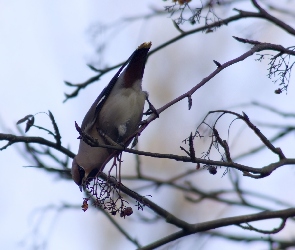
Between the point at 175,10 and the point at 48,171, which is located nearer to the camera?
the point at 175,10

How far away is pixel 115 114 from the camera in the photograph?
473 cm

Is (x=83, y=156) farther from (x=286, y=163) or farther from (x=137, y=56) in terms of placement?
(x=286, y=163)

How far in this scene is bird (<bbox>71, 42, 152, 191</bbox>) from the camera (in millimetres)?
4641

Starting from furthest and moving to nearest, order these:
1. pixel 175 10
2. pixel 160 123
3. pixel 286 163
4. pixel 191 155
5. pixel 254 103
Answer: pixel 160 123, pixel 254 103, pixel 175 10, pixel 286 163, pixel 191 155

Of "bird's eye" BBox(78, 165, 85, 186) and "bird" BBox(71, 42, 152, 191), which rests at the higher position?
"bird" BBox(71, 42, 152, 191)

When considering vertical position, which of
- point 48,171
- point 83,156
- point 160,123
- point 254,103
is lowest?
point 48,171

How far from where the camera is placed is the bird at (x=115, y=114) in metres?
4.64

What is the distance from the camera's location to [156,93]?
11.3 meters

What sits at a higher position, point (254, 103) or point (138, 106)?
point (254, 103)

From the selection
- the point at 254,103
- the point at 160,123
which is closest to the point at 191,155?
the point at 254,103

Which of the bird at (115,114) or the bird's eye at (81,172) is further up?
the bird at (115,114)

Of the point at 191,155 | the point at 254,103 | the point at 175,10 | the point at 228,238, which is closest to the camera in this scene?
the point at 191,155

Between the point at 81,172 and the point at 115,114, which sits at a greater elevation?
the point at 115,114

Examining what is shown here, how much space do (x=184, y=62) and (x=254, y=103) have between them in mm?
7076
